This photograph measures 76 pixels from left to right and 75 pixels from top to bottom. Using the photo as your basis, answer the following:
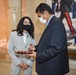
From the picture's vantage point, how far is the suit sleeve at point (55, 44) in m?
1.86

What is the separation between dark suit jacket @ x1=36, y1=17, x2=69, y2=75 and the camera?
6.13ft

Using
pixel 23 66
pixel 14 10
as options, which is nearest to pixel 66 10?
pixel 14 10

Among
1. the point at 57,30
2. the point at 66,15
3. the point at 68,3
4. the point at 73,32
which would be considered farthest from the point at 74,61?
the point at 57,30

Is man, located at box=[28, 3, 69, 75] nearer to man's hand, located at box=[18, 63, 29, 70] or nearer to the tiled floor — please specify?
man's hand, located at box=[18, 63, 29, 70]

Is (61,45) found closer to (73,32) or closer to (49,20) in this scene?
(49,20)

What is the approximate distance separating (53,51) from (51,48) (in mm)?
40

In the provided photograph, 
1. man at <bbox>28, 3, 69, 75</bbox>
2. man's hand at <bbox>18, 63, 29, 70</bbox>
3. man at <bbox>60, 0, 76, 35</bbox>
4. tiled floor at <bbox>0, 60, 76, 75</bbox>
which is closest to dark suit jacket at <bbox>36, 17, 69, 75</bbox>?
man at <bbox>28, 3, 69, 75</bbox>

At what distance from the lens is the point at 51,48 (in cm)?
187

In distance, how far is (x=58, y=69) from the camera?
2035 millimetres

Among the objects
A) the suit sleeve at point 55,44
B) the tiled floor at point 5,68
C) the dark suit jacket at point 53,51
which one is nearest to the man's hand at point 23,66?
the dark suit jacket at point 53,51

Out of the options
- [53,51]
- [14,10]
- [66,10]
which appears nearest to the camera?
[53,51]

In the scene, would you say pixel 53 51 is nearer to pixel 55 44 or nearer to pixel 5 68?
pixel 55 44

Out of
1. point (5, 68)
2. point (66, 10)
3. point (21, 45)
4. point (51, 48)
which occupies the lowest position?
point (5, 68)

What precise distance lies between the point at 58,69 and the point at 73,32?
1.85 m
